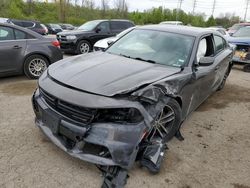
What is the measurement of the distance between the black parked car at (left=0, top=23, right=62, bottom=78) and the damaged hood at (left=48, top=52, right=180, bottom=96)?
9.06 feet

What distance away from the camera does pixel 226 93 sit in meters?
6.44

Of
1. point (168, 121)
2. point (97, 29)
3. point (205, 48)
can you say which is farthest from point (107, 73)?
point (97, 29)

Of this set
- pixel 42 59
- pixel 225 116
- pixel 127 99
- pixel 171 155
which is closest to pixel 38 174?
pixel 127 99

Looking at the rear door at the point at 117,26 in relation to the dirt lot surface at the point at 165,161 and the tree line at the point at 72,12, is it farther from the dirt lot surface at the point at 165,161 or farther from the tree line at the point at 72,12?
the tree line at the point at 72,12

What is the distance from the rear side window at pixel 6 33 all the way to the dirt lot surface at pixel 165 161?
6.14 feet

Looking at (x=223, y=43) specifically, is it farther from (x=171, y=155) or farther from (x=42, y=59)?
(x=42, y=59)

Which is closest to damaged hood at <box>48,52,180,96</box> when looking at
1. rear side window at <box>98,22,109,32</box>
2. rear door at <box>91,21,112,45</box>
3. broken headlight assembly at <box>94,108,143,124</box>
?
broken headlight assembly at <box>94,108,143,124</box>

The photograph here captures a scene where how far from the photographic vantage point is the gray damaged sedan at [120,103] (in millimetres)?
2559

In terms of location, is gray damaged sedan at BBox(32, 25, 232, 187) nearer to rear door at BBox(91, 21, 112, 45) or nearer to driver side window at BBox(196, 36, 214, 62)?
driver side window at BBox(196, 36, 214, 62)

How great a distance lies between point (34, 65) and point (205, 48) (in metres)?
4.18

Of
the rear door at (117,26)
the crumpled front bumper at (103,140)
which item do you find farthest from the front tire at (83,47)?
the crumpled front bumper at (103,140)

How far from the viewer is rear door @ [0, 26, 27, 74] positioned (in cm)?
577

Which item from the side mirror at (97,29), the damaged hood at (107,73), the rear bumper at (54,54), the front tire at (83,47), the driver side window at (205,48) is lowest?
the front tire at (83,47)

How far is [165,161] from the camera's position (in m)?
3.15
